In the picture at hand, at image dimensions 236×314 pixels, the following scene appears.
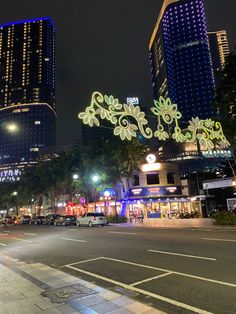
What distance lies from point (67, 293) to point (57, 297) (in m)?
0.43

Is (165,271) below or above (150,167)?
below

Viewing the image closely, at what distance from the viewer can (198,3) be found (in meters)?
184

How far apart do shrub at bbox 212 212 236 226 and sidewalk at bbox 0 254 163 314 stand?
18.9 m

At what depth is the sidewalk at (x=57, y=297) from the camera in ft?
18.8

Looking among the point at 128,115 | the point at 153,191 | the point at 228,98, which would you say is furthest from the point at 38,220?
the point at 228,98

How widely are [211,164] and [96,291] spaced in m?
105

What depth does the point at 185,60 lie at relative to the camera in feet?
545

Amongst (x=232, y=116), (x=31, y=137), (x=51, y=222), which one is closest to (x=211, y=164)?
(x=51, y=222)

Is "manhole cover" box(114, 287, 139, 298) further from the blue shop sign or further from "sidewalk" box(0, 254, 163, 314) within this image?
the blue shop sign

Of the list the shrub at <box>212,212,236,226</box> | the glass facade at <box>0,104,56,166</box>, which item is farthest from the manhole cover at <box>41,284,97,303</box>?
the glass facade at <box>0,104,56,166</box>

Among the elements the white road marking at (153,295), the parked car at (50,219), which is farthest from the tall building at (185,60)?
the white road marking at (153,295)

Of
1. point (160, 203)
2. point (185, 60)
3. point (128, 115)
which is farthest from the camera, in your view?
point (185, 60)

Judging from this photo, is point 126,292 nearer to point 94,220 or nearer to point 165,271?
point 165,271

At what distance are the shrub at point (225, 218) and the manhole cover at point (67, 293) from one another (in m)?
19.8
